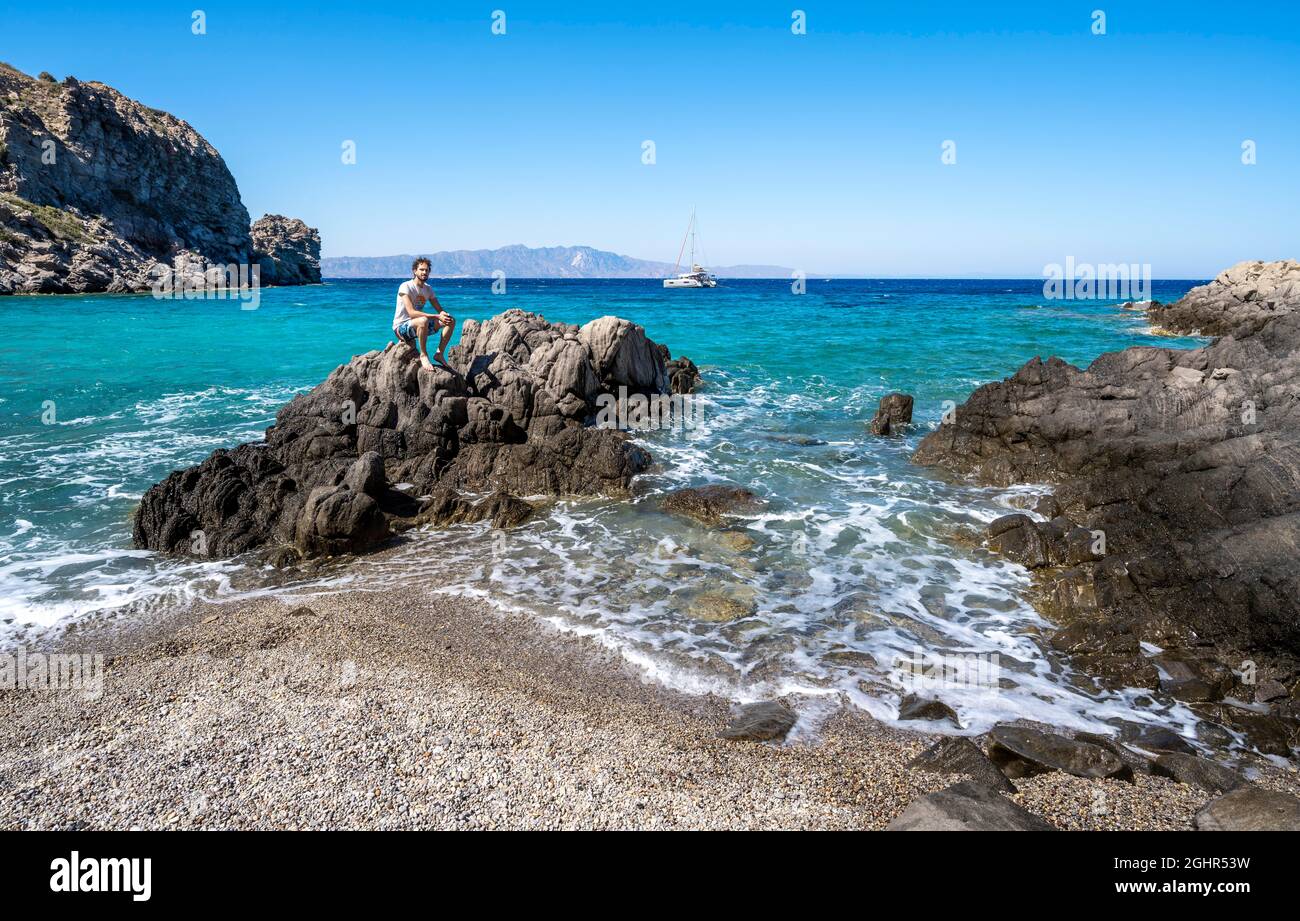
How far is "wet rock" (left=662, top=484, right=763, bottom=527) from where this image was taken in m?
13.5

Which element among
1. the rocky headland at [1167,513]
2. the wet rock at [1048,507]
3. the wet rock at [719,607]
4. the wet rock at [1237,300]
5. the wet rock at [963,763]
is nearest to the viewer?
the wet rock at [963,763]

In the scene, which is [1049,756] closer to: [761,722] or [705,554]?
[761,722]

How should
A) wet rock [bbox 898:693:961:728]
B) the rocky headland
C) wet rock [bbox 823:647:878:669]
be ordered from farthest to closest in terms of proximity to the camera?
wet rock [bbox 823:647:878:669], the rocky headland, wet rock [bbox 898:693:961:728]

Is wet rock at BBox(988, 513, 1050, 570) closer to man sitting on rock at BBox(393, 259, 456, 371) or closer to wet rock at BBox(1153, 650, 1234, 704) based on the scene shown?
wet rock at BBox(1153, 650, 1234, 704)

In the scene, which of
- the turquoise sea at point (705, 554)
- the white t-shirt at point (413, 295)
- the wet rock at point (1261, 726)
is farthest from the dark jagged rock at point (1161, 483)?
the white t-shirt at point (413, 295)

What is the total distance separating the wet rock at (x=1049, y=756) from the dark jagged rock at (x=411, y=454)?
29.0 ft

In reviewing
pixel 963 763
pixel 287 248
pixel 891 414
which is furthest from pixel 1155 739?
pixel 287 248

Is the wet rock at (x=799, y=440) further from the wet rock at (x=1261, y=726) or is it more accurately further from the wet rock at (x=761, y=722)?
the wet rock at (x=761, y=722)

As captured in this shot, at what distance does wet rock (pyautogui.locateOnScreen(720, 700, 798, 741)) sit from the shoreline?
0.12 m

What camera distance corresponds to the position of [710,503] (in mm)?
13781

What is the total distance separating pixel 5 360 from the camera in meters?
31.4

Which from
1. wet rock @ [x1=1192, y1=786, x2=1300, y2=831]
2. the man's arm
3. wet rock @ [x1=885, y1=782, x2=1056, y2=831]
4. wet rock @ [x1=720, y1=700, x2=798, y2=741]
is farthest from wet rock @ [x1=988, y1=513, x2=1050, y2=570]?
the man's arm

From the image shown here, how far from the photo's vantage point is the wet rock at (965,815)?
523 centimetres
